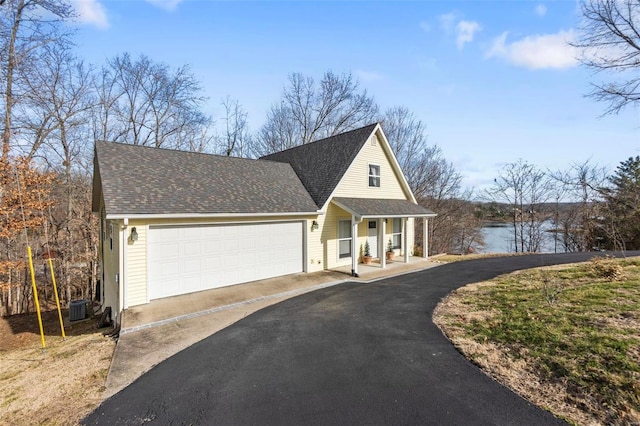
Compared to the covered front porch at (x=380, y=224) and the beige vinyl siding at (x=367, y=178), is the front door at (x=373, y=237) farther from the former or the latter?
the beige vinyl siding at (x=367, y=178)

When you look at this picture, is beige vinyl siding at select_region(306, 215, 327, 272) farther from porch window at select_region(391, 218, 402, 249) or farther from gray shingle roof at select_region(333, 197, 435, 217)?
porch window at select_region(391, 218, 402, 249)

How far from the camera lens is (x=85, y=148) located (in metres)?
18.8

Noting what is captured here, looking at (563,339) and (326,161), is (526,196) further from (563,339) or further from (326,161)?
(563,339)

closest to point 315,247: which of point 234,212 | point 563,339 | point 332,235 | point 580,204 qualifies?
point 332,235

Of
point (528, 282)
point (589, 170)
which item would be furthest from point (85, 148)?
point (589, 170)

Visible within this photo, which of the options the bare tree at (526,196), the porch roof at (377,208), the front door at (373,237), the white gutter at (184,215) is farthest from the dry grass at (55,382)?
the bare tree at (526,196)

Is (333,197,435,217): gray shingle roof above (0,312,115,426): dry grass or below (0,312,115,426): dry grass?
above

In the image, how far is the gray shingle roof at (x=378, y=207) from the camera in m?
12.2

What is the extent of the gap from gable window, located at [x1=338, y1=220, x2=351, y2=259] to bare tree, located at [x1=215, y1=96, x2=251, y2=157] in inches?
749

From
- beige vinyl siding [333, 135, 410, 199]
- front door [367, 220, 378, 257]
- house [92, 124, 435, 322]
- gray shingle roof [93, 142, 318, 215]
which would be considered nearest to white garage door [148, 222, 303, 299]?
house [92, 124, 435, 322]

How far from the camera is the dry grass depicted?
12.7 feet

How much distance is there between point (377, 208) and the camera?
13234 millimetres

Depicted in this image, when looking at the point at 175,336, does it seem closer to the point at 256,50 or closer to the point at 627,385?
the point at 627,385

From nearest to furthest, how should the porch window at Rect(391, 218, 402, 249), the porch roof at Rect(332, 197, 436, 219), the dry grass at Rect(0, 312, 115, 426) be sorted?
the dry grass at Rect(0, 312, 115, 426) < the porch roof at Rect(332, 197, 436, 219) < the porch window at Rect(391, 218, 402, 249)
